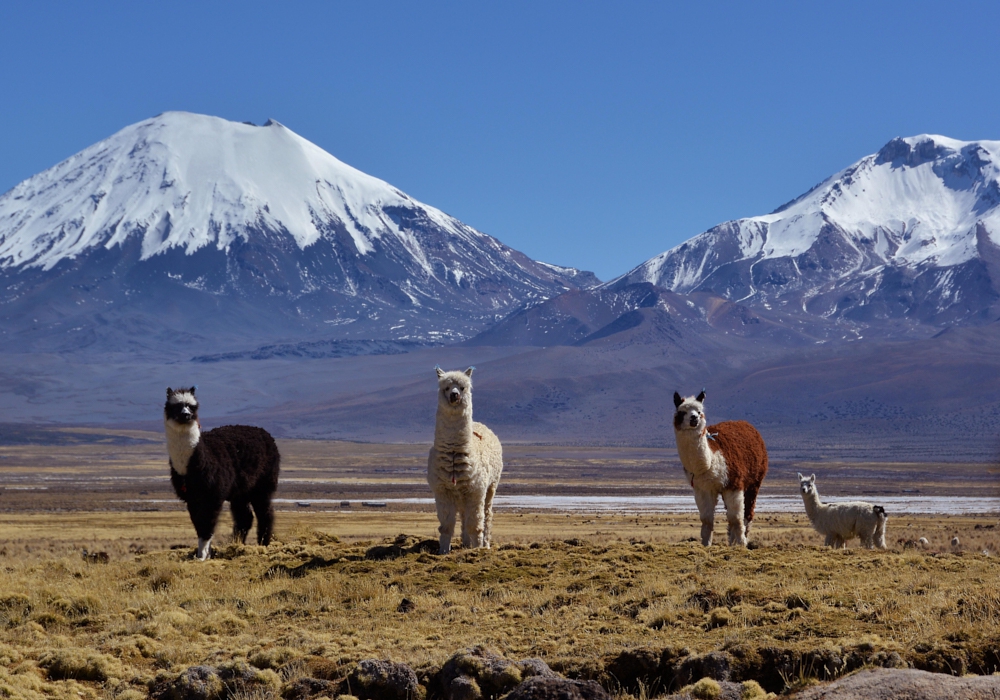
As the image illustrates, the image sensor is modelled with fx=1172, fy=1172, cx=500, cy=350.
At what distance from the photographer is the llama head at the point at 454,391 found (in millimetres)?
16562

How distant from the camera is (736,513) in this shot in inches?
711

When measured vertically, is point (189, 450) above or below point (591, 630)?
above

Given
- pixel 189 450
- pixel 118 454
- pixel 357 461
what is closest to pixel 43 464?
pixel 118 454

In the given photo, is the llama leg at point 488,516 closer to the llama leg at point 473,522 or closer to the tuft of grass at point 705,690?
the llama leg at point 473,522

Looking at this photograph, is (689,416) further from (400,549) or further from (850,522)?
(850,522)

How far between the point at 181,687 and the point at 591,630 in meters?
3.84

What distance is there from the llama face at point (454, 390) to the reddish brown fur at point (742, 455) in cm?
395

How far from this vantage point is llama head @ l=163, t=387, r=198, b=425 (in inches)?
696

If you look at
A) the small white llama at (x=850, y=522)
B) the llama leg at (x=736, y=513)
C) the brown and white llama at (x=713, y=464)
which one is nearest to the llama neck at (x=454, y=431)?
the brown and white llama at (x=713, y=464)

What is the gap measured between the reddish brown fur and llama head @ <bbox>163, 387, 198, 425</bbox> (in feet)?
26.1

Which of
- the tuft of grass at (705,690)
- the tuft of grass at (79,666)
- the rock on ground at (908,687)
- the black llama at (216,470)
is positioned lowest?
the tuft of grass at (79,666)

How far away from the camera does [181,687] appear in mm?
10039

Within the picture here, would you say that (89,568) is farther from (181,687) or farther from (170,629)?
(181,687)

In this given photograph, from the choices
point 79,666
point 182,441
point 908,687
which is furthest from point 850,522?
point 79,666
